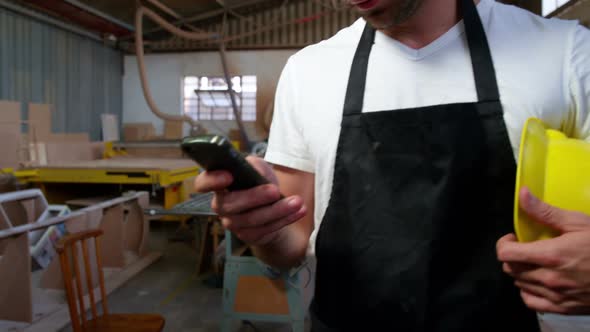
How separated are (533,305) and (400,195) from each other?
32cm

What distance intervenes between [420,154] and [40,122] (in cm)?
648

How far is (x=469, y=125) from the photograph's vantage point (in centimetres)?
86

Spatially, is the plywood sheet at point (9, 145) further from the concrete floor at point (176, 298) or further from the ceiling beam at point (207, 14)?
the ceiling beam at point (207, 14)

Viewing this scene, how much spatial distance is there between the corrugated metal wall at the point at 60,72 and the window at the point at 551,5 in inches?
260

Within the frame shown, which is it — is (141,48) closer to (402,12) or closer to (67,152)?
(67,152)

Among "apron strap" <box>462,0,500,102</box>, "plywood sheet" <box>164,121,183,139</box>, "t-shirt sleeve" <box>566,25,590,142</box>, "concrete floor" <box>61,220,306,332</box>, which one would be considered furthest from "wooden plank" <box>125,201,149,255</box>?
"plywood sheet" <box>164,121,183,139</box>

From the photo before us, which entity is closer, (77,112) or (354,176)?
(354,176)

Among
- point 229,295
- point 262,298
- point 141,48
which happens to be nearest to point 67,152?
point 141,48

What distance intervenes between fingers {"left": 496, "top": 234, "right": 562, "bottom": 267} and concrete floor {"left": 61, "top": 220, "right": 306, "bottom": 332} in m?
2.38

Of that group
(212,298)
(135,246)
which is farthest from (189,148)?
(135,246)

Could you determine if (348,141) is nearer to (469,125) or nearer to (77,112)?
(469,125)

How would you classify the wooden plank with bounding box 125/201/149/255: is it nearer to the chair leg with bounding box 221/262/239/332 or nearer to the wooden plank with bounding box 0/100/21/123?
the chair leg with bounding box 221/262/239/332

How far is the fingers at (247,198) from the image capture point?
0.68 m

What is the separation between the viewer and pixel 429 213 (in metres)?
0.86
